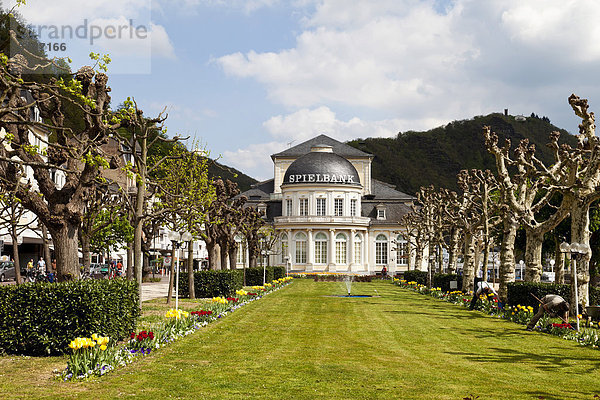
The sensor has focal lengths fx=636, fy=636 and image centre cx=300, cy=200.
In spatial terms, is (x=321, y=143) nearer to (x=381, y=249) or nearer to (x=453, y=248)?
(x=381, y=249)

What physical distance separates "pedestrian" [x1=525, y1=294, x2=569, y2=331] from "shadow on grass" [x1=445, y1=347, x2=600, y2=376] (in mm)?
4108

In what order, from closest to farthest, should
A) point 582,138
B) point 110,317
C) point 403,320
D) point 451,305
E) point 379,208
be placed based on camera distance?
point 110,317 < point 403,320 < point 582,138 < point 451,305 < point 379,208

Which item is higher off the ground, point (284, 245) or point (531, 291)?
point (284, 245)

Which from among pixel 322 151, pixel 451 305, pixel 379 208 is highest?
pixel 322 151

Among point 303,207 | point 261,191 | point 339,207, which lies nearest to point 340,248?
point 339,207

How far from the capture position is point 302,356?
1297cm

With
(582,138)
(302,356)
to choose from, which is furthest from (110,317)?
(582,138)

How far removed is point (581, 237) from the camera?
1991 centimetres

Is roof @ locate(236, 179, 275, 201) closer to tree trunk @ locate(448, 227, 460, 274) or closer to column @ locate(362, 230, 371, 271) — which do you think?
column @ locate(362, 230, 371, 271)

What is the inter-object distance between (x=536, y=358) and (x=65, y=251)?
425 inches

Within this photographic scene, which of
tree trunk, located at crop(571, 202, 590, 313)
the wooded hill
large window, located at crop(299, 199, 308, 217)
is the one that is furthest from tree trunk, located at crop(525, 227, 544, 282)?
the wooded hill

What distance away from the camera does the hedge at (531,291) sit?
21.0 meters

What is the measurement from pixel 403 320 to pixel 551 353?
7.30 meters

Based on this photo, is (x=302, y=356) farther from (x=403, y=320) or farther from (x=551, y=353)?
(x=403, y=320)
